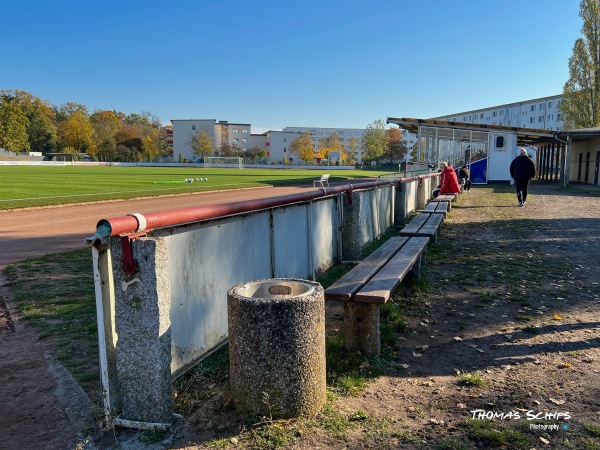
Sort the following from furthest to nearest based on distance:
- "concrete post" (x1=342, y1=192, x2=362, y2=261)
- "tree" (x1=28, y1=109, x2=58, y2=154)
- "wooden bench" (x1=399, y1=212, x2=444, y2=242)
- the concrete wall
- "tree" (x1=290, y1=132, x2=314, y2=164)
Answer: "tree" (x1=290, y1=132, x2=314, y2=164) < "tree" (x1=28, y1=109, x2=58, y2=154) < the concrete wall < "wooden bench" (x1=399, y1=212, x2=444, y2=242) < "concrete post" (x1=342, y1=192, x2=362, y2=261)

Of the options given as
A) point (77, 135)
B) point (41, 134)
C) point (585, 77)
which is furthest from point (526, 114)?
point (41, 134)

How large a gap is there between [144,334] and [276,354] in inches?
30.9

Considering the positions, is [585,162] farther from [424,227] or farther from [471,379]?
[471,379]

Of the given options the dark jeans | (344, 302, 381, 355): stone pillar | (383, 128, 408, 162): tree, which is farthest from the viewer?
(383, 128, 408, 162): tree

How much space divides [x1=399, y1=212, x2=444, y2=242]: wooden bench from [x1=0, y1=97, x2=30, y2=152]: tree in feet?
300

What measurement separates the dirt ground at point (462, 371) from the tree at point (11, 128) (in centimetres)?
9203

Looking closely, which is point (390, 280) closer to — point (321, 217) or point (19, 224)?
point (321, 217)

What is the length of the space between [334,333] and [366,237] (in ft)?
14.9

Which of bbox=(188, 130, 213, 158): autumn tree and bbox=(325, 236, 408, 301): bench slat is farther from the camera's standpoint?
bbox=(188, 130, 213, 158): autumn tree

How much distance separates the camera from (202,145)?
104500 millimetres

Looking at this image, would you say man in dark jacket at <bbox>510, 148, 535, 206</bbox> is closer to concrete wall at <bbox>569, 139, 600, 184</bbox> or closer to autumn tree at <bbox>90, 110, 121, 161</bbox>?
Answer: concrete wall at <bbox>569, 139, 600, 184</bbox>

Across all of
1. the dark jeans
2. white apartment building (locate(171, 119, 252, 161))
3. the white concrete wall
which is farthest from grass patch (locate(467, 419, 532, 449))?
white apartment building (locate(171, 119, 252, 161))

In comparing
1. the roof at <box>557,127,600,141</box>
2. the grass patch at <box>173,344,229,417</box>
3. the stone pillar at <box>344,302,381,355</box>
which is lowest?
the grass patch at <box>173,344,229,417</box>

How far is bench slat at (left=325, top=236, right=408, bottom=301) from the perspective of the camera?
3924 mm
